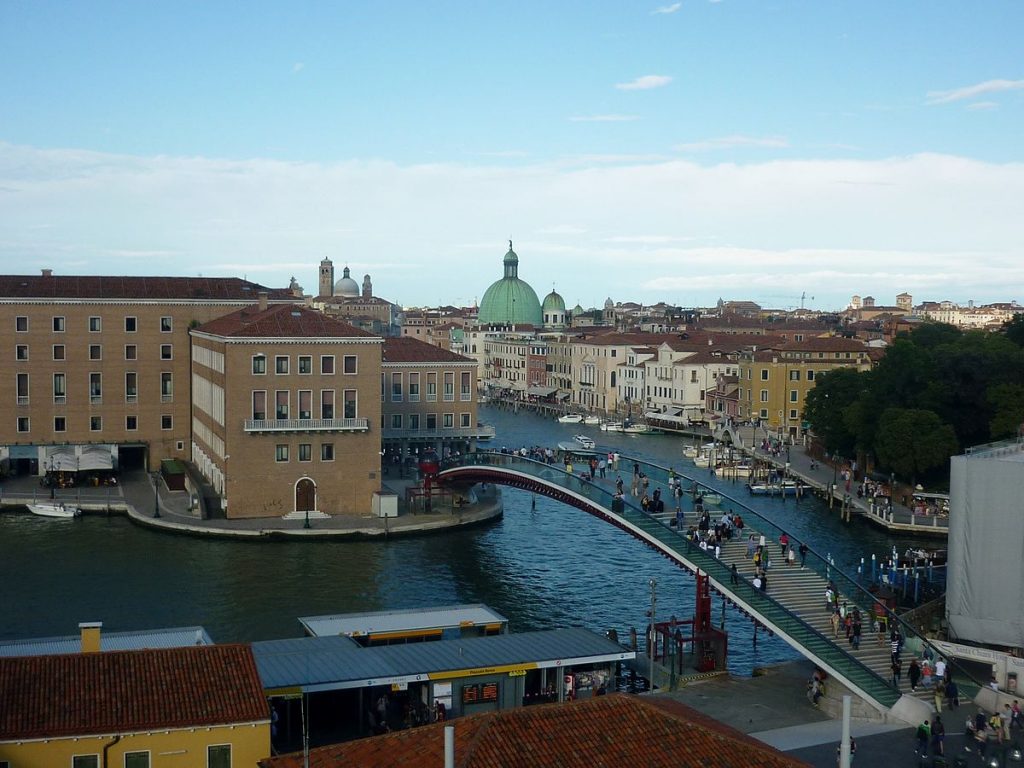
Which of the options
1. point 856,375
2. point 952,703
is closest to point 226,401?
point 952,703

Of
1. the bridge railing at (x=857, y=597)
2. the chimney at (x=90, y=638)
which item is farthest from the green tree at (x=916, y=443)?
the chimney at (x=90, y=638)

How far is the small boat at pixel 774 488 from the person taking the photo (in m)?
45.9

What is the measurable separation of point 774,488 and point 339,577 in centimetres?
2149

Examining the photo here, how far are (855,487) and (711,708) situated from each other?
2741cm

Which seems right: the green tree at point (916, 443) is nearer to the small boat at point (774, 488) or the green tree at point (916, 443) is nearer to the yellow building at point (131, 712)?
the small boat at point (774, 488)

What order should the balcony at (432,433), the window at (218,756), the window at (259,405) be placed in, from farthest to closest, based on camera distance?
1. the balcony at (432,433)
2. the window at (259,405)
3. the window at (218,756)

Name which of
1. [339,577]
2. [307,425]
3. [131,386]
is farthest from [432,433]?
[339,577]

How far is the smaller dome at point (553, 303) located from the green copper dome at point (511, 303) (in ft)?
2.62

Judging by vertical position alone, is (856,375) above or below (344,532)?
above

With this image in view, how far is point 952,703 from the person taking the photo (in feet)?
59.8

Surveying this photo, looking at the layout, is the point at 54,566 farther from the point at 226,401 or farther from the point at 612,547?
the point at 612,547

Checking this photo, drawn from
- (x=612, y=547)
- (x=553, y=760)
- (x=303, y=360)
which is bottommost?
(x=612, y=547)

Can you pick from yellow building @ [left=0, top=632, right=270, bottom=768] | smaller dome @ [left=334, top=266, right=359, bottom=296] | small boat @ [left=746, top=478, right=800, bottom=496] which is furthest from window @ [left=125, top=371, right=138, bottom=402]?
smaller dome @ [left=334, top=266, right=359, bottom=296]

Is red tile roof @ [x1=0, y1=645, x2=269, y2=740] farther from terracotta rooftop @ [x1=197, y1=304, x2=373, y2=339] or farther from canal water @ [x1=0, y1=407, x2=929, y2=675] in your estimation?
terracotta rooftop @ [x1=197, y1=304, x2=373, y2=339]
